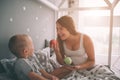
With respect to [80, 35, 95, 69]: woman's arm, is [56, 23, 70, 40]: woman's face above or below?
above

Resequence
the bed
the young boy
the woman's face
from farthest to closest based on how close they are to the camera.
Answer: the woman's face
the bed
the young boy

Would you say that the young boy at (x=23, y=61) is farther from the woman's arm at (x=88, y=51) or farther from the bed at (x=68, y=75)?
the woman's arm at (x=88, y=51)

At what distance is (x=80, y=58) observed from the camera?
1526 millimetres

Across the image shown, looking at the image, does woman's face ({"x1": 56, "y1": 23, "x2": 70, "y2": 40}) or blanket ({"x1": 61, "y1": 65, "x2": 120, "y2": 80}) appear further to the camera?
woman's face ({"x1": 56, "y1": 23, "x2": 70, "y2": 40})

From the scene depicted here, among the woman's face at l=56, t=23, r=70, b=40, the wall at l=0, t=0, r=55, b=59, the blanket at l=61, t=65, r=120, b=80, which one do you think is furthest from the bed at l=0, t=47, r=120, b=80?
the woman's face at l=56, t=23, r=70, b=40

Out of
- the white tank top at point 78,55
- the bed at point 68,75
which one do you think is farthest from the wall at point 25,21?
the white tank top at point 78,55

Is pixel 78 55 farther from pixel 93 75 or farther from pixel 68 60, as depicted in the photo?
pixel 93 75

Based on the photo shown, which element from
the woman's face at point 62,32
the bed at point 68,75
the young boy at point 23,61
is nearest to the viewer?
the young boy at point 23,61

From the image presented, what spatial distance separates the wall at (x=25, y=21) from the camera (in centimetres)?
134

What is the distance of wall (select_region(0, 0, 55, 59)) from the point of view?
52.7 inches

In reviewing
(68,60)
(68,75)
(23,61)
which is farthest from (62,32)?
(23,61)

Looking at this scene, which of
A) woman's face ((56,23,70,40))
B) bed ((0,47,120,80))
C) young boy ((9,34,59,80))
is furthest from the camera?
woman's face ((56,23,70,40))

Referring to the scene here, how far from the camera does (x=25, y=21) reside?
166cm

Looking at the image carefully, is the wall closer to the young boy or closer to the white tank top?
the young boy
